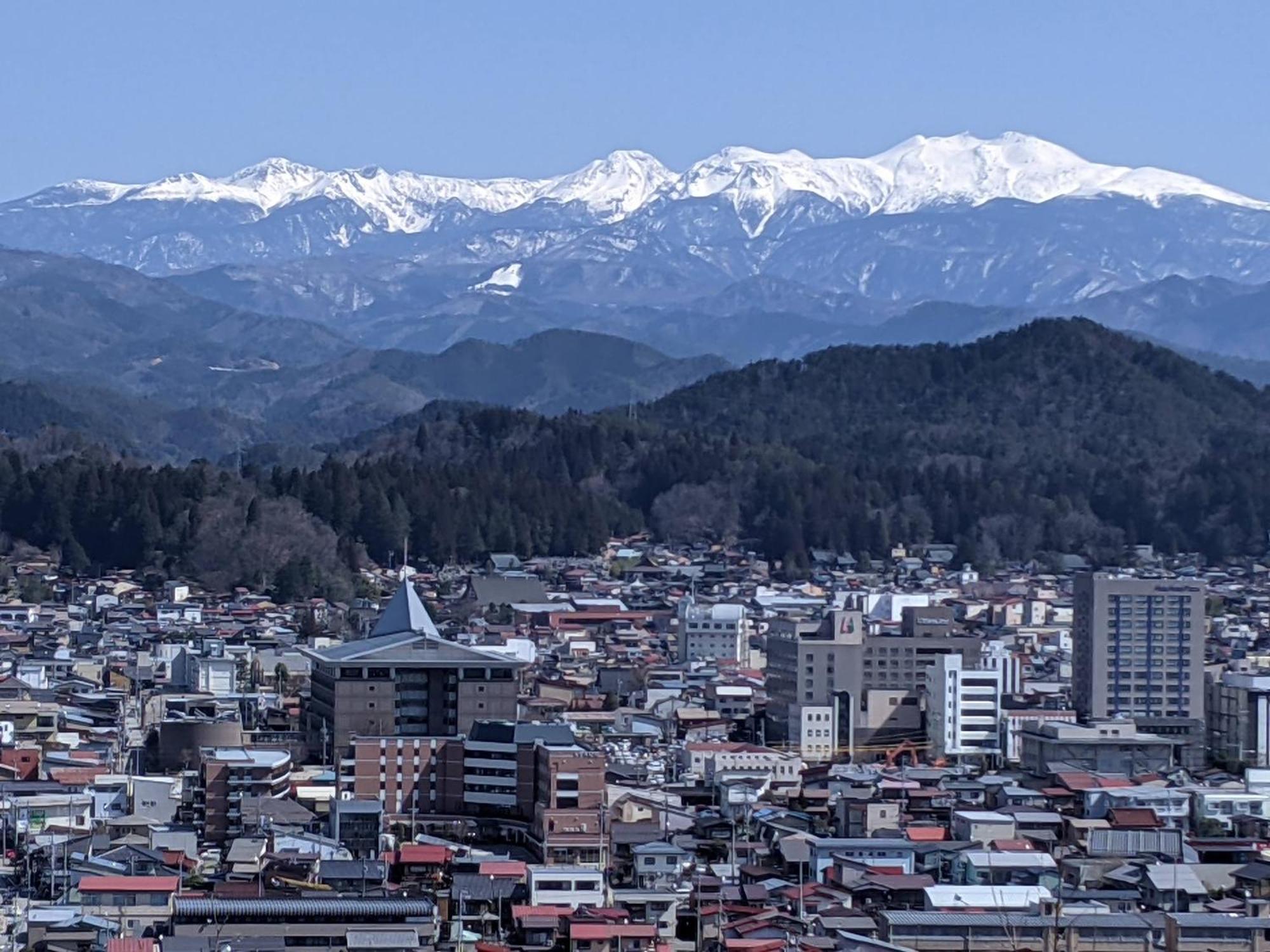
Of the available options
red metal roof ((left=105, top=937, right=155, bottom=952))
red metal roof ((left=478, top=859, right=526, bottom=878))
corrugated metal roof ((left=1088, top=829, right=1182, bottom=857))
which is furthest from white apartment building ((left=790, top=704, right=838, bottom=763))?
red metal roof ((left=105, top=937, right=155, bottom=952))

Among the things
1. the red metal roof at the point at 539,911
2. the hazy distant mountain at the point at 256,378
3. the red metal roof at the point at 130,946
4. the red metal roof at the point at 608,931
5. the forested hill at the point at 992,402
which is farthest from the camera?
the hazy distant mountain at the point at 256,378

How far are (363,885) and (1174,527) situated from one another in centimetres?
5377

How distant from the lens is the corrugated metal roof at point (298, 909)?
2414 cm

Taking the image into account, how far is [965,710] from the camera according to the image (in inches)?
1603

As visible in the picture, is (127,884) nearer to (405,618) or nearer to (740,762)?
(740,762)

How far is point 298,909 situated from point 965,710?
17744mm

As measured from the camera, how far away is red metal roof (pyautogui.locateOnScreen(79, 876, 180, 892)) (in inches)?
995

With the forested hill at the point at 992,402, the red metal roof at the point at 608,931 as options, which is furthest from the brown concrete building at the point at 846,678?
the forested hill at the point at 992,402

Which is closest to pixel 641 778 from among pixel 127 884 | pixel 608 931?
pixel 608 931

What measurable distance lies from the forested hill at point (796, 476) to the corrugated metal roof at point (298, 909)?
Result: 35.5 m

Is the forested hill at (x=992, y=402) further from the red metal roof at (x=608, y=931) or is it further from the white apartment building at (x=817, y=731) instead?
the red metal roof at (x=608, y=931)

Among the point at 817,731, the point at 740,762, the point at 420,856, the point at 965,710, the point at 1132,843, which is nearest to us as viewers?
the point at 420,856

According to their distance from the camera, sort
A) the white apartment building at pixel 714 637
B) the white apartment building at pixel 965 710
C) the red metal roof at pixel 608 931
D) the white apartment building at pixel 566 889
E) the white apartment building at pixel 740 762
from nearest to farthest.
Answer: the red metal roof at pixel 608 931, the white apartment building at pixel 566 889, the white apartment building at pixel 740 762, the white apartment building at pixel 965 710, the white apartment building at pixel 714 637

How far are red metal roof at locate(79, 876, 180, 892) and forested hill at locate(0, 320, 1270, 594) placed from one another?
34140mm
